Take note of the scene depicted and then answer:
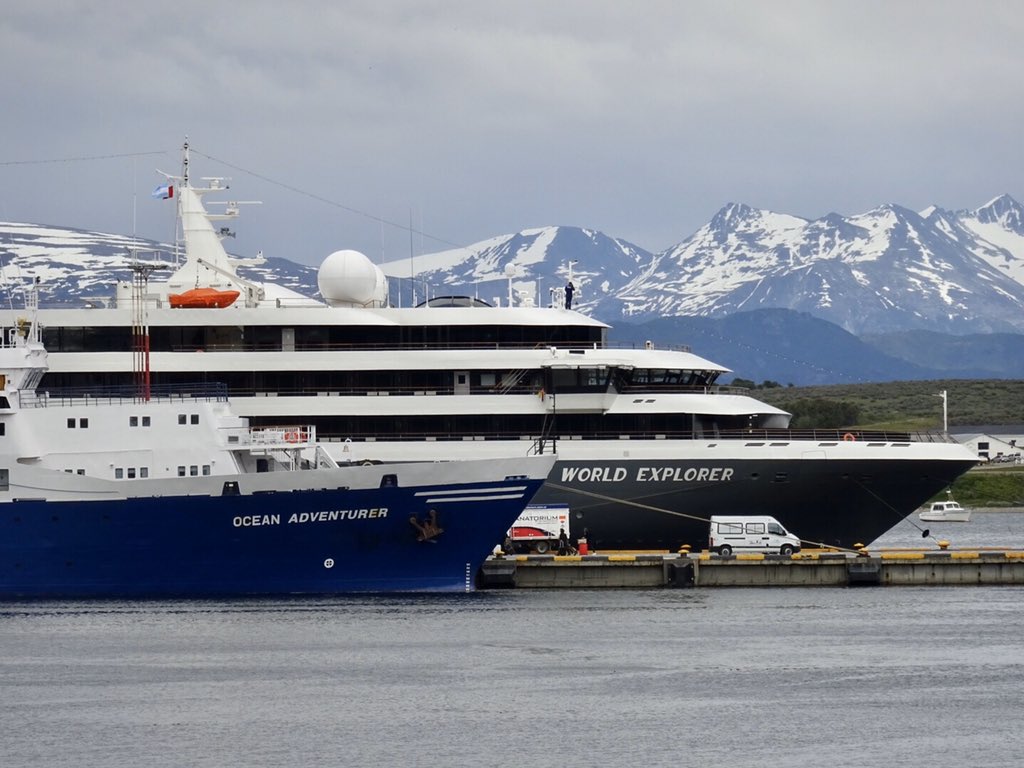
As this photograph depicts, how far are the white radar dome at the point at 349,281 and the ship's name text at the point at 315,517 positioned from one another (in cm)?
1420

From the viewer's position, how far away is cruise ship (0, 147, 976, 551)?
5759 centimetres

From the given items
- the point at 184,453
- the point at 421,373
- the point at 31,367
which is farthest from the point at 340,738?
the point at 421,373

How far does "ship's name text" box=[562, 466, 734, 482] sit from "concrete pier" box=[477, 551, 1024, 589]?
4.53 m

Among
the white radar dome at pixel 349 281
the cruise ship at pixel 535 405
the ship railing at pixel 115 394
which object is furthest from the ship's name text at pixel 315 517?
the white radar dome at pixel 349 281

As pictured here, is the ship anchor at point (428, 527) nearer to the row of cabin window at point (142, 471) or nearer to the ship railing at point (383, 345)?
the row of cabin window at point (142, 471)

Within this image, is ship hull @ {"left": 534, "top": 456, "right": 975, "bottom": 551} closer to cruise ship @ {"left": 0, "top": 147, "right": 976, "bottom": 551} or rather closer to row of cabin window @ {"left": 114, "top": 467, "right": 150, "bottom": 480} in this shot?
cruise ship @ {"left": 0, "top": 147, "right": 976, "bottom": 551}

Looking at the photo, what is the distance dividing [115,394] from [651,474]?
16434 millimetres

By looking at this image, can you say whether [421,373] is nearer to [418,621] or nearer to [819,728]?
[418,621]

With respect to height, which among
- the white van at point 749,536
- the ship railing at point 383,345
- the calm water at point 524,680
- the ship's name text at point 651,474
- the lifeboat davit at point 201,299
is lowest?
the calm water at point 524,680

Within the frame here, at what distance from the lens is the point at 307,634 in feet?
145

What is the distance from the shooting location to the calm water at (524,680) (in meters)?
32.6

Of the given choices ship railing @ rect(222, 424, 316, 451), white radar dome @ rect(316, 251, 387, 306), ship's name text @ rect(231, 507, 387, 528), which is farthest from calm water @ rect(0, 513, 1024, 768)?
white radar dome @ rect(316, 251, 387, 306)

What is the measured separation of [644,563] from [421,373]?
11004 millimetres

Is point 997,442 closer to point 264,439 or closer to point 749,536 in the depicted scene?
point 749,536
